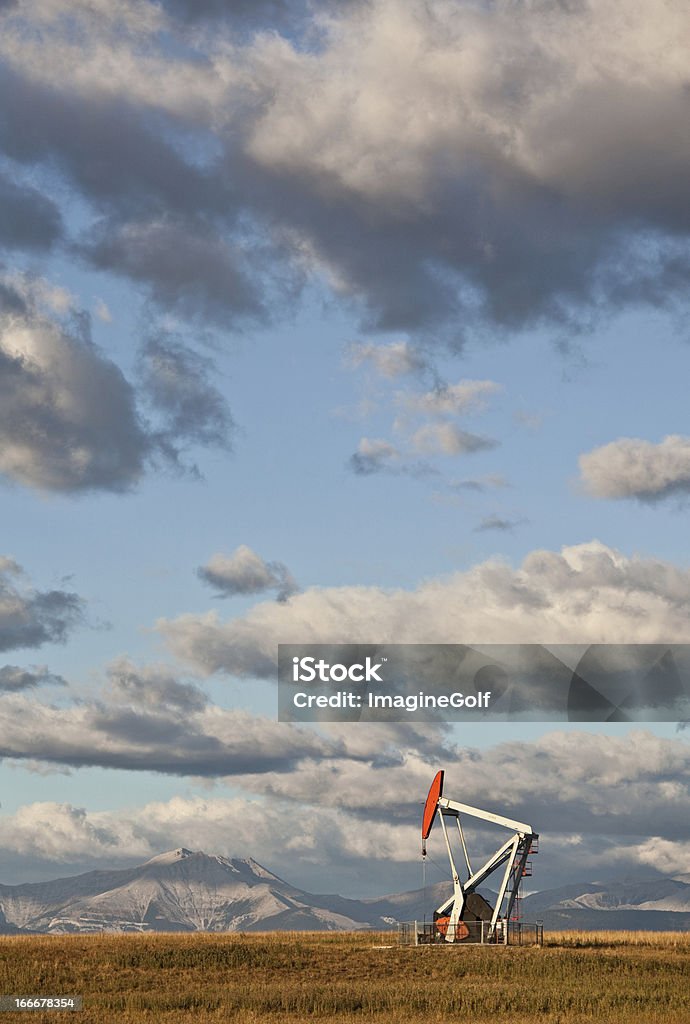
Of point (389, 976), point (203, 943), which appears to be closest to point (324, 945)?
point (203, 943)

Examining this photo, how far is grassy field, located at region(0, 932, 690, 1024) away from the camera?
151ft

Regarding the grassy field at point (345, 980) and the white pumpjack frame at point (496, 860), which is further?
the white pumpjack frame at point (496, 860)

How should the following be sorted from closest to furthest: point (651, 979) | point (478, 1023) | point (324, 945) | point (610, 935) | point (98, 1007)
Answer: point (478, 1023) < point (98, 1007) < point (651, 979) < point (324, 945) < point (610, 935)

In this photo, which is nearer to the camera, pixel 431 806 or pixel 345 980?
pixel 345 980

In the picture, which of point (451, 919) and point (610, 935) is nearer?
point (451, 919)

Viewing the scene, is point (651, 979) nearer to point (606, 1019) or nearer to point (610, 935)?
point (606, 1019)

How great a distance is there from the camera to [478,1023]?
43.7 m

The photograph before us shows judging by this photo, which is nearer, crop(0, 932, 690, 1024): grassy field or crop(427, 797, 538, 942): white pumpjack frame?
crop(0, 932, 690, 1024): grassy field

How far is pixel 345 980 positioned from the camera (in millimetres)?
56469

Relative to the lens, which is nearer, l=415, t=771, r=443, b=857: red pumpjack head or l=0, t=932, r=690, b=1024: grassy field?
l=0, t=932, r=690, b=1024: grassy field

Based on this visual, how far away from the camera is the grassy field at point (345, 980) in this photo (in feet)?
151

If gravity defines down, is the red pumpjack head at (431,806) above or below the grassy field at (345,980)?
above

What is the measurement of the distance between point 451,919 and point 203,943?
42.7ft

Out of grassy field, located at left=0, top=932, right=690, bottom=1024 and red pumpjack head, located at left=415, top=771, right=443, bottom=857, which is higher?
red pumpjack head, located at left=415, top=771, right=443, bottom=857
